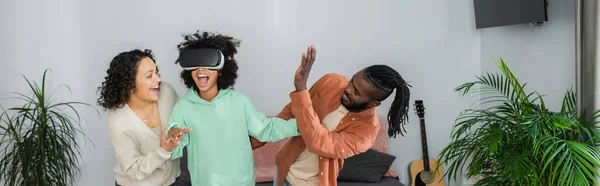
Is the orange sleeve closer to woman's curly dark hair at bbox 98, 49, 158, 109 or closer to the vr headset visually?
the vr headset

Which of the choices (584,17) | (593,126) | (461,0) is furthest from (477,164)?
(461,0)

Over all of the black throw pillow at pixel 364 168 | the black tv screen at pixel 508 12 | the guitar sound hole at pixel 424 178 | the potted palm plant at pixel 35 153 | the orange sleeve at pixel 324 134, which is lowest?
the guitar sound hole at pixel 424 178

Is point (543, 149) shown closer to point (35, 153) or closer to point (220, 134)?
point (220, 134)

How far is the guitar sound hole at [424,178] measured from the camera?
4234 mm

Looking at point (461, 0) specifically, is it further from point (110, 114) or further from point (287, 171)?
point (110, 114)

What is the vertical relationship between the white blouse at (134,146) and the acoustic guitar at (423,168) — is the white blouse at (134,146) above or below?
above

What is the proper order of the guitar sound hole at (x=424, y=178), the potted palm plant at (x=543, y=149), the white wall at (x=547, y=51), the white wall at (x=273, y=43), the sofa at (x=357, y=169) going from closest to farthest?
the potted palm plant at (x=543, y=149)
the white wall at (x=547, y=51)
the sofa at (x=357, y=169)
the white wall at (x=273, y=43)
the guitar sound hole at (x=424, y=178)

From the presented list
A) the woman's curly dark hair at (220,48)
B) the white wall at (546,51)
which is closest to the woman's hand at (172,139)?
the woman's curly dark hair at (220,48)

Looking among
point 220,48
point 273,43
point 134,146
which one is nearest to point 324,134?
point 220,48

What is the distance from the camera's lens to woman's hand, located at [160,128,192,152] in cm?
212

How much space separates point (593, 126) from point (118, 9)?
2.82 m

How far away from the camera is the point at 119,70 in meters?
2.27

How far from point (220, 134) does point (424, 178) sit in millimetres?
2328

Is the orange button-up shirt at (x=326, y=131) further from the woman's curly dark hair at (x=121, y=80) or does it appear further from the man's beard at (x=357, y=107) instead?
the woman's curly dark hair at (x=121, y=80)
